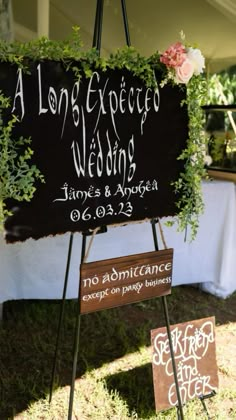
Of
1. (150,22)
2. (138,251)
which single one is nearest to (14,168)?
(138,251)

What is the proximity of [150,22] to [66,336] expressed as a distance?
3.01 meters

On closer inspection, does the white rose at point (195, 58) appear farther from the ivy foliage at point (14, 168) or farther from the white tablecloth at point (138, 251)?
the white tablecloth at point (138, 251)

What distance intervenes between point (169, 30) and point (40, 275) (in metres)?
2.79

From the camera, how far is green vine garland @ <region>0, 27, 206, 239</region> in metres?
1.38

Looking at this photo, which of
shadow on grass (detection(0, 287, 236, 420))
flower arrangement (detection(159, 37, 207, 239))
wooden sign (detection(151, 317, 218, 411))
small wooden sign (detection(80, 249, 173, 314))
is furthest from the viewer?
shadow on grass (detection(0, 287, 236, 420))

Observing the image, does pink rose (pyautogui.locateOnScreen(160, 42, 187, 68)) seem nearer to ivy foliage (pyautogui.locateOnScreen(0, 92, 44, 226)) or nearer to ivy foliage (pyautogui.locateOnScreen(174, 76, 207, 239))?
ivy foliage (pyautogui.locateOnScreen(174, 76, 207, 239))

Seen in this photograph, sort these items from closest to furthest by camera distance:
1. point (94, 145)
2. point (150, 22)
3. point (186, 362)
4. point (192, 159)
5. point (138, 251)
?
1. point (94, 145)
2. point (192, 159)
3. point (186, 362)
4. point (138, 251)
5. point (150, 22)

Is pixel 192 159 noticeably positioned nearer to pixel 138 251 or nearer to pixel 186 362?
pixel 186 362

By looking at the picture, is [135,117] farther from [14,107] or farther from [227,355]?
[227,355]

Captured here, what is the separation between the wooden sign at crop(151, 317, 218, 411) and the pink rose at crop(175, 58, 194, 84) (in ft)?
3.18

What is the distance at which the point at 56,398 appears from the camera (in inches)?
82.0

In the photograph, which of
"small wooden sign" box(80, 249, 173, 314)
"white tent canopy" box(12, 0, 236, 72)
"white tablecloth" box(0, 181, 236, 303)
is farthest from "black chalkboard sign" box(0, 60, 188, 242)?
"white tent canopy" box(12, 0, 236, 72)

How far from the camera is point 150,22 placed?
4309mm

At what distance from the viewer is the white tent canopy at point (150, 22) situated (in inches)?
148
